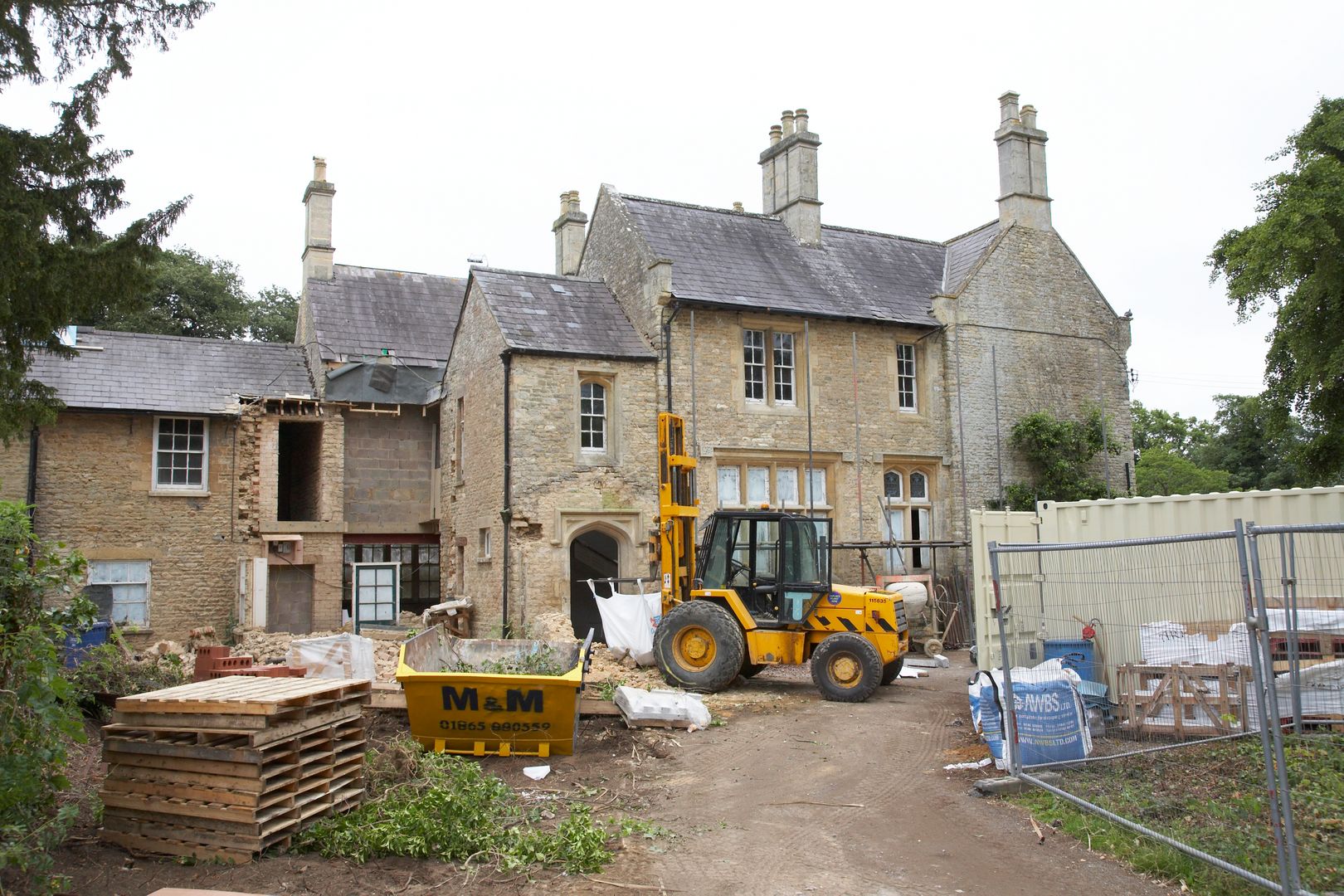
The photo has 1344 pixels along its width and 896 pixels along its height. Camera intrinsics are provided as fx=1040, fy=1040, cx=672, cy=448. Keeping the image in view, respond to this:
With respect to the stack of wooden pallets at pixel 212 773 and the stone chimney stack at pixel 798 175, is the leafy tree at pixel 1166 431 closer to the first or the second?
the stone chimney stack at pixel 798 175

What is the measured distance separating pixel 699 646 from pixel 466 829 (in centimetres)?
651

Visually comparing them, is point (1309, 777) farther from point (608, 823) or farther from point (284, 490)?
point (284, 490)

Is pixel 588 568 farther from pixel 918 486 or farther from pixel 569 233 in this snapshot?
pixel 569 233

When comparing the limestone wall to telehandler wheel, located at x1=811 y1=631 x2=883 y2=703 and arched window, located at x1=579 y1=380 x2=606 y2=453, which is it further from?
telehandler wheel, located at x1=811 y1=631 x2=883 y2=703

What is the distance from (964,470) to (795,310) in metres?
5.14

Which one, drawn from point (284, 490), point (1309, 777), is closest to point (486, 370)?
point (284, 490)

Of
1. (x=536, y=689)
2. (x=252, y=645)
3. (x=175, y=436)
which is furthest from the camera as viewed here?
(x=175, y=436)

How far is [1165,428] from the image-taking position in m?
55.2

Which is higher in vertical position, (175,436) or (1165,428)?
(1165,428)

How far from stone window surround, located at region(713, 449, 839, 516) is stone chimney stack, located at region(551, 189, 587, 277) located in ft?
28.9

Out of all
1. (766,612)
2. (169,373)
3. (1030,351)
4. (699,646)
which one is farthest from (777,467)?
(169,373)

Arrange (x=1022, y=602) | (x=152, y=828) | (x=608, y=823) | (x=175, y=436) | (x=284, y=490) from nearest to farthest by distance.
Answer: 1. (x=152, y=828)
2. (x=608, y=823)
3. (x=1022, y=602)
4. (x=175, y=436)
5. (x=284, y=490)

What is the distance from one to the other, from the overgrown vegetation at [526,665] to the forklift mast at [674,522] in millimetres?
3202

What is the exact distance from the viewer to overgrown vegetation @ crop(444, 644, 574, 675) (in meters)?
11.2
